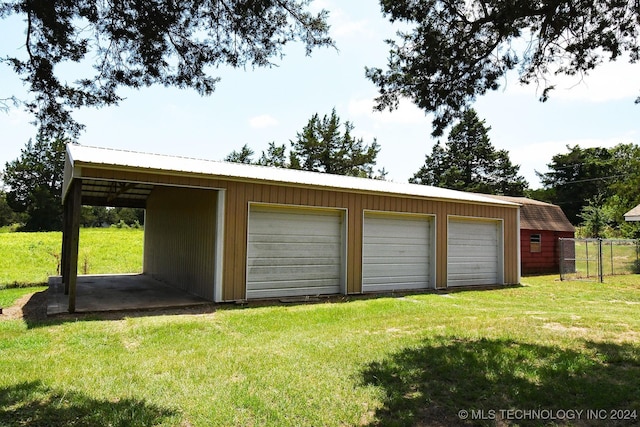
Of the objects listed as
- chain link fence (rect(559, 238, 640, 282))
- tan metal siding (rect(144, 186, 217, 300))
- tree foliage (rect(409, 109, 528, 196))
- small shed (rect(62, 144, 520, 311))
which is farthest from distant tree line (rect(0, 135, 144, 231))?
chain link fence (rect(559, 238, 640, 282))

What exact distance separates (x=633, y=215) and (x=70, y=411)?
1981cm

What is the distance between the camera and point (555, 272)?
58.6 feet

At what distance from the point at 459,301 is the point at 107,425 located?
7774 millimetres

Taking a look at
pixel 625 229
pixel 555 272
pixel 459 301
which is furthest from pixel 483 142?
pixel 459 301

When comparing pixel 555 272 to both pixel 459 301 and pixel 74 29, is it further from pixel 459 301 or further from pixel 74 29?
pixel 74 29

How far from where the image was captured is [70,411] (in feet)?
9.99

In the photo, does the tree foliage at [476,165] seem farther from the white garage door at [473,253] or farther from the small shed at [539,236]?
the white garage door at [473,253]

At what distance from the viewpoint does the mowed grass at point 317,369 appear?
307 cm

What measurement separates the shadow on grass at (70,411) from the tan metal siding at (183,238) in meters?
5.14

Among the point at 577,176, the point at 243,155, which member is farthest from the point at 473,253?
the point at 577,176

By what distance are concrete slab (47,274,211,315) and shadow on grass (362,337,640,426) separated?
17.6 ft

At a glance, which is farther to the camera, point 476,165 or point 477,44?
point 476,165

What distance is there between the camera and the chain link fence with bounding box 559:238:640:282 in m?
14.5

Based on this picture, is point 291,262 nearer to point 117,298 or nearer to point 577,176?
point 117,298
